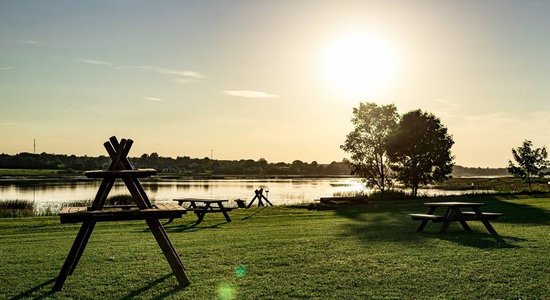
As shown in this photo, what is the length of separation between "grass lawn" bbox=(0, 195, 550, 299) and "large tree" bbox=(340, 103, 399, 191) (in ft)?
104

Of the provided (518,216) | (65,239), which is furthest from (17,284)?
(518,216)

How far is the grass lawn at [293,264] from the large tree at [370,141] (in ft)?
104

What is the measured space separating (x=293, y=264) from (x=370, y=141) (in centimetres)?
3956

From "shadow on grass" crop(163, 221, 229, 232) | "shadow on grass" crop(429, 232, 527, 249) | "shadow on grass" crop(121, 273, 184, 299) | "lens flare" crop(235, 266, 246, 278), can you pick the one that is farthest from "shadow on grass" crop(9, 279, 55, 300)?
"shadow on grass" crop(429, 232, 527, 249)

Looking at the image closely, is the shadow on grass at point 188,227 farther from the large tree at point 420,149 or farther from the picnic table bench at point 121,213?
the large tree at point 420,149

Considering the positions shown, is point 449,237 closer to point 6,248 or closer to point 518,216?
point 518,216

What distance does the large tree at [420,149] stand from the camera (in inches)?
1800

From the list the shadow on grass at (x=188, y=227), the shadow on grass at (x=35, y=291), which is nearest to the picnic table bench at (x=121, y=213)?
the shadow on grass at (x=35, y=291)

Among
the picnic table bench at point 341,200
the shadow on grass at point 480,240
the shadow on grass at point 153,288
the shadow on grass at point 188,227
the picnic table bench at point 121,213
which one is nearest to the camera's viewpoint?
the shadow on grass at point 153,288

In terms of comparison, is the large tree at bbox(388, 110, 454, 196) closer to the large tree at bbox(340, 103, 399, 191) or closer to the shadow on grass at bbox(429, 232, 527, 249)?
the large tree at bbox(340, 103, 399, 191)

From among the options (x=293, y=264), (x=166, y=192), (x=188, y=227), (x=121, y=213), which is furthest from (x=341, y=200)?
(x=166, y=192)

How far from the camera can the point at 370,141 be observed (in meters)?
48.7

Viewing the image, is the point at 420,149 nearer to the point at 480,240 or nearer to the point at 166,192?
the point at 166,192

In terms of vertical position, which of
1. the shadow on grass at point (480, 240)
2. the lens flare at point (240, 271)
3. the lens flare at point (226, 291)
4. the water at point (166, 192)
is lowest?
the water at point (166, 192)
